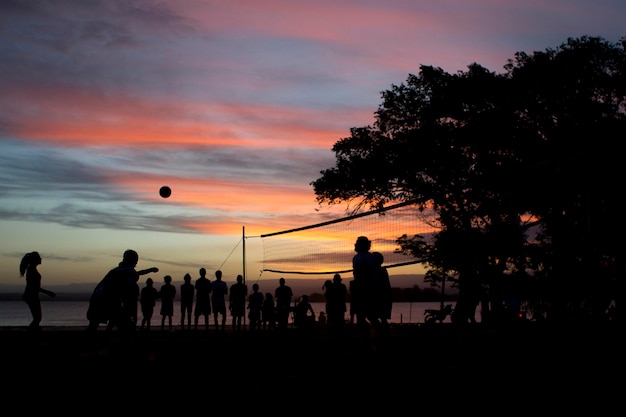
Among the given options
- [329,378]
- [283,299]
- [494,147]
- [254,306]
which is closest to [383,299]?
[329,378]

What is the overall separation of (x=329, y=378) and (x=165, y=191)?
67.1 feet

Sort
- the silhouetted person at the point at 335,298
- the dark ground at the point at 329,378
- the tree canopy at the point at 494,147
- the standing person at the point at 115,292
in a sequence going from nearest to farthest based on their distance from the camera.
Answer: the dark ground at the point at 329,378 → the standing person at the point at 115,292 → the silhouetted person at the point at 335,298 → the tree canopy at the point at 494,147

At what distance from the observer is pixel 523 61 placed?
33656 millimetres

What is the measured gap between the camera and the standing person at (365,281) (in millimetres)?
12992

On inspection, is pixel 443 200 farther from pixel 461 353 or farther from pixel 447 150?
pixel 461 353

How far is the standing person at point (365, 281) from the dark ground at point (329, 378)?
0.68 meters

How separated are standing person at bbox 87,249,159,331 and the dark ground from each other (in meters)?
1.10

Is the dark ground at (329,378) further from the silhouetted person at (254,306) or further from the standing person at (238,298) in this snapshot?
the silhouetted person at (254,306)

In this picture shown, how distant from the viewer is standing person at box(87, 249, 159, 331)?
1359 cm

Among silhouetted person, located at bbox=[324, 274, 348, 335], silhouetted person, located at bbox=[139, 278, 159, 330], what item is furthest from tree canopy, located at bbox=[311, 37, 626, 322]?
silhouetted person, located at bbox=[139, 278, 159, 330]

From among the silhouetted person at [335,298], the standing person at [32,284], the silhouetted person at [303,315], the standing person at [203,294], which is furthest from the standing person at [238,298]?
the standing person at [32,284]

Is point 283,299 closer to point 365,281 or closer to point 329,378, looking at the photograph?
point 365,281

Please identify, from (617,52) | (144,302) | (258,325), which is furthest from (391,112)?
(144,302)

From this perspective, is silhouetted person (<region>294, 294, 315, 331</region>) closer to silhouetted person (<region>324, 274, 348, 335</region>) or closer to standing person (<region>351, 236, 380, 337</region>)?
silhouetted person (<region>324, 274, 348, 335</region>)
